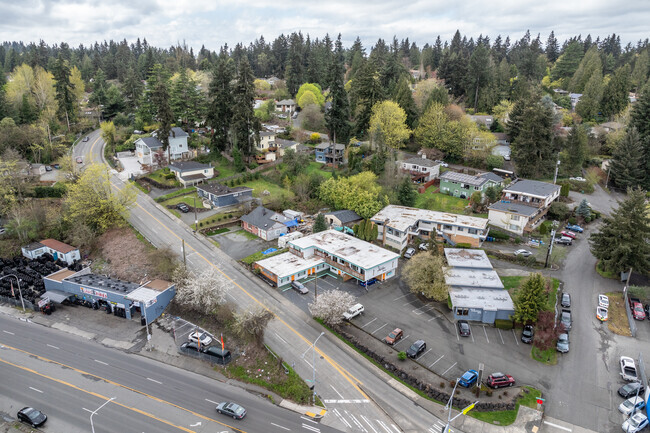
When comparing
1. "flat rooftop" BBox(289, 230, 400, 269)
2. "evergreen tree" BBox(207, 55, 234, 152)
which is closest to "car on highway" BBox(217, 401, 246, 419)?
"flat rooftop" BBox(289, 230, 400, 269)

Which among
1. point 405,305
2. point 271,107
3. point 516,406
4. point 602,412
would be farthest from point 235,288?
point 271,107

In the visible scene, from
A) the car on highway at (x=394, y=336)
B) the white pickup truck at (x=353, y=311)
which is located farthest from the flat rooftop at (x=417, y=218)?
the car on highway at (x=394, y=336)

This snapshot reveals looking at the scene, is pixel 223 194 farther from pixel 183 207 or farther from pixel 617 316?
pixel 617 316

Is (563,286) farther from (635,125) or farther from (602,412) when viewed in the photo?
(635,125)

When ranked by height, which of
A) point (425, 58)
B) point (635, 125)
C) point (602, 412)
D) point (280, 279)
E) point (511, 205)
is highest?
point (425, 58)

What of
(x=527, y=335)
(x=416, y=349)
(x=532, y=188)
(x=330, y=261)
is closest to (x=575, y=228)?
(x=532, y=188)

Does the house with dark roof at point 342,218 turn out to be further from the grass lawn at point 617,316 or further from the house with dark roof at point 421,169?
the grass lawn at point 617,316
